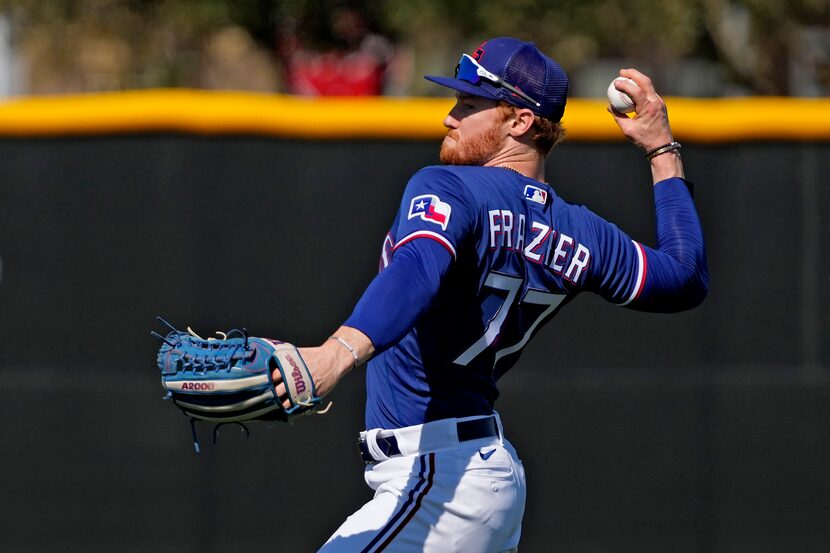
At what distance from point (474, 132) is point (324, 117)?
2.19 m

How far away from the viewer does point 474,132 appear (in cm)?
323

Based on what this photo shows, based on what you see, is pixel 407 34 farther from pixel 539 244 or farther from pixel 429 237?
pixel 429 237

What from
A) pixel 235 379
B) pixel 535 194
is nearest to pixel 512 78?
pixel 535 194

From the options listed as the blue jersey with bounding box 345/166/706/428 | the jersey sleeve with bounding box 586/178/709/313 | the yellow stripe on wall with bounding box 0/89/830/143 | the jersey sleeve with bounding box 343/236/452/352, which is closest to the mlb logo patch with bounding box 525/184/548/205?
the blue jersey with bounding box 345/166/706/428

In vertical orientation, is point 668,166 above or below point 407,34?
below

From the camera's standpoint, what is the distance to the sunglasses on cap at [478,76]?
→ 3176mm

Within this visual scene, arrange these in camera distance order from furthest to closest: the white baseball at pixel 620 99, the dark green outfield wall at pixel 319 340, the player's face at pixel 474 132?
the dark green outfield wall at pixel 319 340
the white baseball at pixel 620 99
the player's face at pixel 474 132

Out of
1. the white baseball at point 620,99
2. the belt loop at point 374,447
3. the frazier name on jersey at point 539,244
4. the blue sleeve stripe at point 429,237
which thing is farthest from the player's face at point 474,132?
the belt loop at point 374,447

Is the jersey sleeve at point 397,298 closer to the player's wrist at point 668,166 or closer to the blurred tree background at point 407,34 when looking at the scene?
the player's wrist at point 668,166

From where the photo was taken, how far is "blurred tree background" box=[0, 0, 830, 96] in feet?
28.3

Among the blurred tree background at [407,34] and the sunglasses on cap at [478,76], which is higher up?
the blurred tree background at [407,34]

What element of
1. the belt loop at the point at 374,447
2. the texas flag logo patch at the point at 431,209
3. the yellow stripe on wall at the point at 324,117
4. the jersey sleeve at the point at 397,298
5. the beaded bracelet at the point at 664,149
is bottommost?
the belt loop at the point at 374,447

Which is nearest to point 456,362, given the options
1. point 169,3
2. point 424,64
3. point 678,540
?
point 678,540

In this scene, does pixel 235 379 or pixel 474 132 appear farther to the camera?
pixel 474 132
